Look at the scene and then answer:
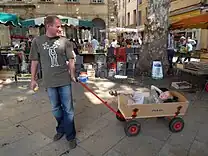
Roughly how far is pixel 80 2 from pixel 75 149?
55.5 feet

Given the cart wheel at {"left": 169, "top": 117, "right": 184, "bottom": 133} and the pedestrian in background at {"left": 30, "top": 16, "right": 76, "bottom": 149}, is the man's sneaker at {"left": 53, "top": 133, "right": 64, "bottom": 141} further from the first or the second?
the cart wheel at {"left": 169, "top": 117, "right": 184, "bottom": 133}

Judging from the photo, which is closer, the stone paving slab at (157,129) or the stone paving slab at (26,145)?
the stone paving slab at (26,145)

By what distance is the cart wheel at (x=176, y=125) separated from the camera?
118 inches

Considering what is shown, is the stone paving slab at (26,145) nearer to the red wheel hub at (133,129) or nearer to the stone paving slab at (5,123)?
the stone paving slab at (5,123)

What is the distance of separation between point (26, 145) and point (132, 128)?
5.25 feet

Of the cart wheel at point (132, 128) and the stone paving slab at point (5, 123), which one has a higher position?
the cart wheel at point (132, 128)

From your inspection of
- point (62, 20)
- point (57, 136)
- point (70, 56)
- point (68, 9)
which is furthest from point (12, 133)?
point (68, 9)

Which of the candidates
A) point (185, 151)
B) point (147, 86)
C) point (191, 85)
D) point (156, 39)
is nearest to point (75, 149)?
point (185, 151)

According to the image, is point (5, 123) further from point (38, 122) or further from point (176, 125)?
point (176, 125)

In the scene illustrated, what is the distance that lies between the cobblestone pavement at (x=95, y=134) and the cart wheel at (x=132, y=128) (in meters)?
0.08

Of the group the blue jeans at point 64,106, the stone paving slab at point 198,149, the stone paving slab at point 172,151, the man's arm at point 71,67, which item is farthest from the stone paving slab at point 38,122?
the stone paving slab at point 198,149

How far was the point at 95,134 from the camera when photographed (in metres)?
3.06

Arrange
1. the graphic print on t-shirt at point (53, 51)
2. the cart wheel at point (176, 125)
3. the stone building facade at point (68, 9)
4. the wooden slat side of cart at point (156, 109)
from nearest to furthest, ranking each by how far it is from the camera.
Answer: the graphic print on t-shirt at point (53, 51) → the wooden slat side of cart at point (156, 109) → the cart wheel at point (176, 125) → the stone building facade at point (68, 9)

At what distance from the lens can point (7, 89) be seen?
5.75 m
